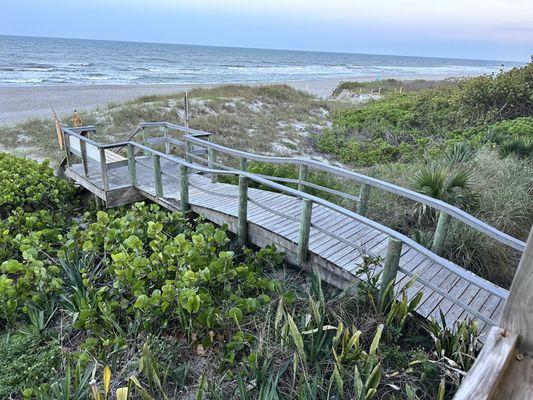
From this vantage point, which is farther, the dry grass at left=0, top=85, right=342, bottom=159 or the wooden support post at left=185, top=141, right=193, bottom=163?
the dry grass at left=0, top=85, right=342, bottom=159

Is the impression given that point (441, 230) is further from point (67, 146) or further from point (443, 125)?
point (443, 125)

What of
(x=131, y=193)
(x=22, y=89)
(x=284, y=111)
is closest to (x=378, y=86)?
(x=284, y=111)

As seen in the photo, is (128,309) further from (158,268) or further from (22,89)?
(22,89)

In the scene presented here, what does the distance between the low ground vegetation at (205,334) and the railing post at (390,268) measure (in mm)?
91

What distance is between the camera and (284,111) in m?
19.3

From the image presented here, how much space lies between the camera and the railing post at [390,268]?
11.2 ft

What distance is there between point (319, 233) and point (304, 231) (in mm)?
611

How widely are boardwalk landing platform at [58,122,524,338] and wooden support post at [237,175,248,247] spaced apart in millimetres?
61

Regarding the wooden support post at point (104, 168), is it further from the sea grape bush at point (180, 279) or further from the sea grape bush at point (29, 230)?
the sea grape bush at point (180, 279)

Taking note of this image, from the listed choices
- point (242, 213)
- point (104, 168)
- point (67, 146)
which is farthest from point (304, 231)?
point (67, 146)

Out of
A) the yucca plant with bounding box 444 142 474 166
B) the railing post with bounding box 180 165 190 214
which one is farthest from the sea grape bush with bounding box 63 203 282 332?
the yucca plant with bounding box 444 142 474 166

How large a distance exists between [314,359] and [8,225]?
5.01 meters

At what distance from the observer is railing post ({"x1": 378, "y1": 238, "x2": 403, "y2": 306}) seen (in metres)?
3.42

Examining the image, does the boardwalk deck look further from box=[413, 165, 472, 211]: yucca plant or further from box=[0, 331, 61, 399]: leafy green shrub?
box=[0, 331, 61, 399]: leafy green shrub
